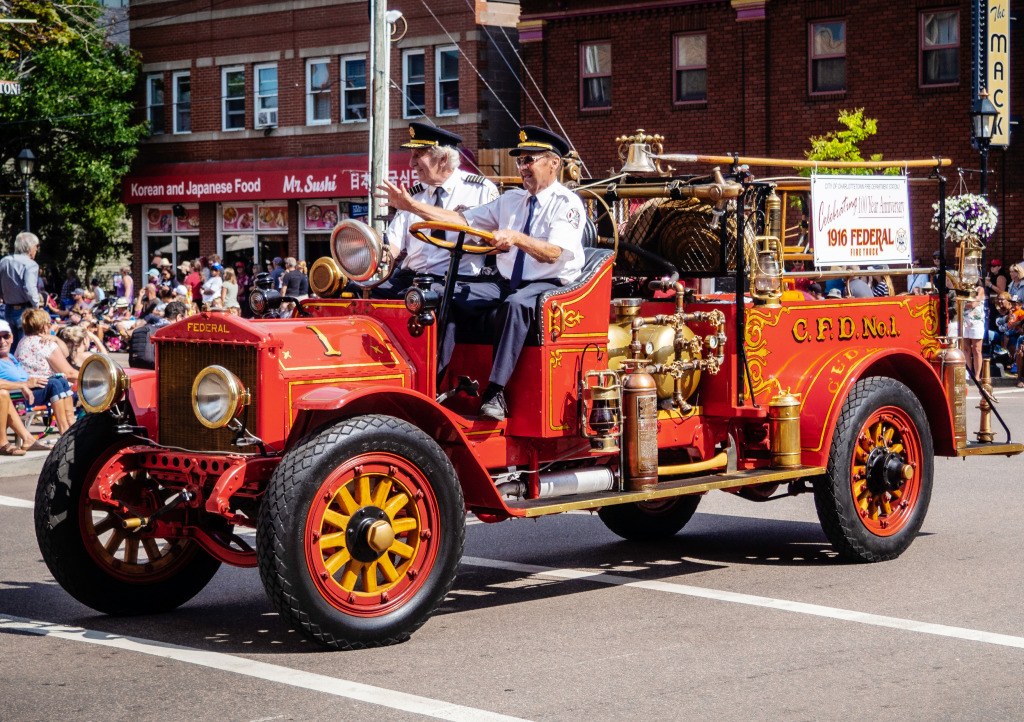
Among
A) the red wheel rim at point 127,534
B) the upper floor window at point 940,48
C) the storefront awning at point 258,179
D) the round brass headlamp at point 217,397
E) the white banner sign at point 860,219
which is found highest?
the upper floor window at point 940,48

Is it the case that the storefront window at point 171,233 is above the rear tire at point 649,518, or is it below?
above

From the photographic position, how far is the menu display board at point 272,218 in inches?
1488

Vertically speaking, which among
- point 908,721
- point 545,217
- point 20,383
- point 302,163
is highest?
point 302,163

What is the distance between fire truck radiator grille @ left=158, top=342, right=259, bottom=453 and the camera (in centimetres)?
650

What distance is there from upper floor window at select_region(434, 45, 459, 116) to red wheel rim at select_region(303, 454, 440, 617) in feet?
95.6

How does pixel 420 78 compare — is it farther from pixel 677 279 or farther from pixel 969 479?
pixel 677 279

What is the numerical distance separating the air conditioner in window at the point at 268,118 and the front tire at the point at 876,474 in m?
31.3

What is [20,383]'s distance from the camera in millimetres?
13930

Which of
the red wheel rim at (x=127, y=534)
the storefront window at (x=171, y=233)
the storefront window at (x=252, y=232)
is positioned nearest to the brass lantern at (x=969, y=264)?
the red wheel rim at (x=127, y=534)

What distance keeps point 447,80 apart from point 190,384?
29089mm

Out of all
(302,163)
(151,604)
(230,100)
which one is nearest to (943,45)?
(302,163)

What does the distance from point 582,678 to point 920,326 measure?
165 inches

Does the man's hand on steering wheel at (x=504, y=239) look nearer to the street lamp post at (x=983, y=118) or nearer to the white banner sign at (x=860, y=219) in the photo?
the white banner sign at (x=860, y=219)

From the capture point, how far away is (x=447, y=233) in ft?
25.1
